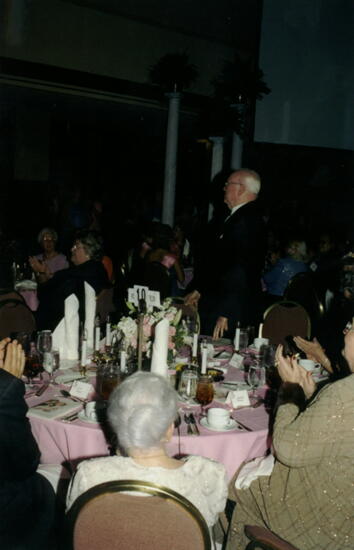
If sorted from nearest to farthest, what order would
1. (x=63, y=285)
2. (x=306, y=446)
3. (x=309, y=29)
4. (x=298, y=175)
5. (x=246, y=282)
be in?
(x=306, y=446) → (x=63, y=285) → (x=246, y=282) → (x=309, y=29) → (x=298, y=175)

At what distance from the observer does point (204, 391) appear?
2.53 metres

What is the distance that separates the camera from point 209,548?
4.83ft

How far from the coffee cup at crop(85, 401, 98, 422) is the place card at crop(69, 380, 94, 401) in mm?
183

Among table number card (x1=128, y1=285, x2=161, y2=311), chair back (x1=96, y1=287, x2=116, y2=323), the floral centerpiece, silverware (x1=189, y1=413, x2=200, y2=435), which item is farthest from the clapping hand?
chair back (x1=96, y1=287, x2=116, y2=323)

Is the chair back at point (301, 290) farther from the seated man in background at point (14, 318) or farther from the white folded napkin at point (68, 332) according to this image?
the white folded napkin at point (68, 332)

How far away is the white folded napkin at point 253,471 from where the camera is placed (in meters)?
2.23

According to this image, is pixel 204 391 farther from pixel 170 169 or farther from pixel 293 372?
pixel 170 169

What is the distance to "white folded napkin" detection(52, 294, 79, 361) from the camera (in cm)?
308

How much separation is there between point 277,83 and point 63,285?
20.7 feet

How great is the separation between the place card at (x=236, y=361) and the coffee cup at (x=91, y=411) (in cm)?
103

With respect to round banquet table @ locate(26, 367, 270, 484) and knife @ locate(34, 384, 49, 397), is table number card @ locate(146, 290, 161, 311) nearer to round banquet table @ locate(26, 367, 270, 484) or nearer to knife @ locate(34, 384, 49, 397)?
knife @ locate(34, 384, 49, 397)

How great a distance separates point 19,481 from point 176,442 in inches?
24.5

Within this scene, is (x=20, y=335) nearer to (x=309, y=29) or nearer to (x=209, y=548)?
(x=209, y=548)

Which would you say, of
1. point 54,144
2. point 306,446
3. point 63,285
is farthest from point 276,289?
point 54,144
